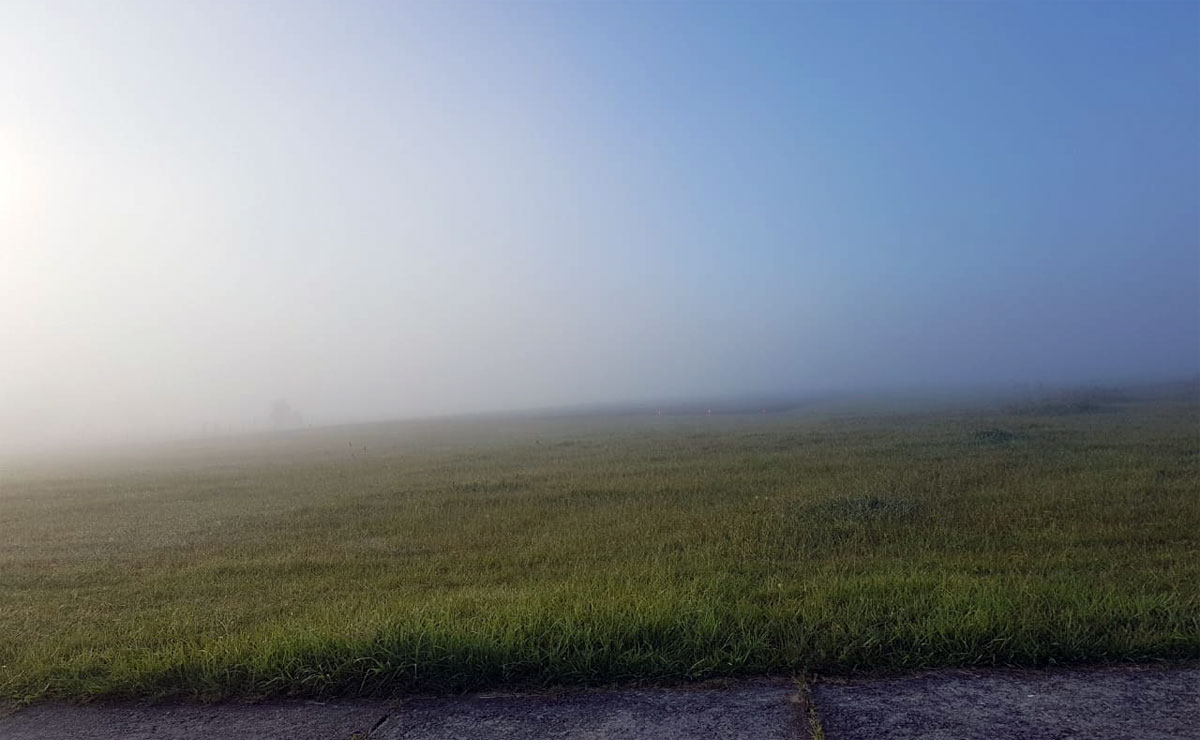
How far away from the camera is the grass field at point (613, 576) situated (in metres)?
4.46

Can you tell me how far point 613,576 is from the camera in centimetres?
682

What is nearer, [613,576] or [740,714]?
[740,714]

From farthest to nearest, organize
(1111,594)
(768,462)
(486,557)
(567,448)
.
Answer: (567,448)
(768,462)
(486,557)
(1111,594)

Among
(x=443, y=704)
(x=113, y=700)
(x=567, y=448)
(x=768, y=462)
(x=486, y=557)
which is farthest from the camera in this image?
(x=567, y=448)

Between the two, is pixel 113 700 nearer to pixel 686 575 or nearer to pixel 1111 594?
pixel 686 575

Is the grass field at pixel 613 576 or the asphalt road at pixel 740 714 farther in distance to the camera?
the grass field at pixel 613 576

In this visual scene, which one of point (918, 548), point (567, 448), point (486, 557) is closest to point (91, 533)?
point (486, 557)

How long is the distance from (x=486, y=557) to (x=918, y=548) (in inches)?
181

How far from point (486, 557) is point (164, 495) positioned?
12593 mm

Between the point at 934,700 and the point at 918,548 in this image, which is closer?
the point at 934,700

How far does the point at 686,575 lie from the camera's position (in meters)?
6.90

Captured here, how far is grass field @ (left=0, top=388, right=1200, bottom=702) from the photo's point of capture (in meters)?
4.46

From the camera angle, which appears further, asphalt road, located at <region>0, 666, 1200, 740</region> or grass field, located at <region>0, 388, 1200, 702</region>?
grass field, located at <region>0, 388, 1200, 702</region>

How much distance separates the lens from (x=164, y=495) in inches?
683
